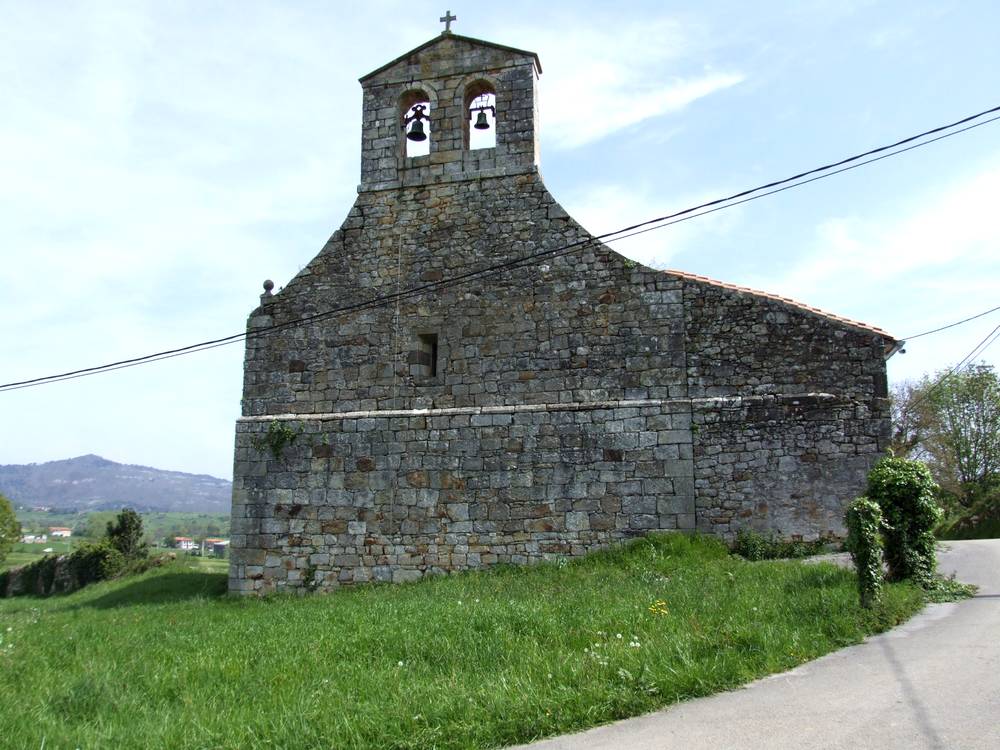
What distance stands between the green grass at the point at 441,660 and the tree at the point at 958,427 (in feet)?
86.6

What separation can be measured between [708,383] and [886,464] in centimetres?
353

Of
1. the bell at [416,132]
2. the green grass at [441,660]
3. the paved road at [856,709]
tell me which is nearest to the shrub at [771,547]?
the green grass at [441,660]

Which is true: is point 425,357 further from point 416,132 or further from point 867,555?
point 867,555

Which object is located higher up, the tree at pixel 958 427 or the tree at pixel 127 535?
the tree at pixel 958 427

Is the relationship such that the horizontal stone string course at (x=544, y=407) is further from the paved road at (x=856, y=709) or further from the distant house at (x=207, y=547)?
the distant house at (x=207, y=547)

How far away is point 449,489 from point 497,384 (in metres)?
1.86

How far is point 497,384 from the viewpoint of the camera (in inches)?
520

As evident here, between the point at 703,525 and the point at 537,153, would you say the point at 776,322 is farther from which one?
the point at 537,153

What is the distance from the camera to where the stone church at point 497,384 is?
1191 centimetres

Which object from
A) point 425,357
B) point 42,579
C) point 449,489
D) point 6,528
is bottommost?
Result: point 42,579

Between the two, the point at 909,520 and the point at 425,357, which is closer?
the point at 909,520

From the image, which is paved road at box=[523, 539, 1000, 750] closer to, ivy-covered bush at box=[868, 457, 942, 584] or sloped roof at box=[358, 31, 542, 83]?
ivy-covered bush at box=[868, 457, 942, 584]

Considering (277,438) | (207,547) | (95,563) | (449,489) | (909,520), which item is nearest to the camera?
(909,520)

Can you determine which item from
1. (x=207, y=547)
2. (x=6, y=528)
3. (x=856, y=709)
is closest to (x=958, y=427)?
(x=856, y=709)
